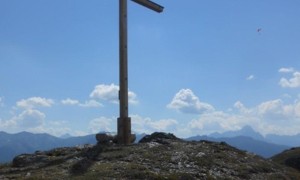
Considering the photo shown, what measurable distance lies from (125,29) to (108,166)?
301 inches

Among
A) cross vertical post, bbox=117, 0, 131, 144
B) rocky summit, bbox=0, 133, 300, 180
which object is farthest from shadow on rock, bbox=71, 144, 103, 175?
cross vertical post, bbox=117, 0, 131, 144

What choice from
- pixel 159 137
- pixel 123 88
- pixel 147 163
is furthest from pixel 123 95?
pixel 147 163

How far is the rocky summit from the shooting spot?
576 inches

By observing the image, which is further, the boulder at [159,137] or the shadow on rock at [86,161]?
the boulder at [159,137]

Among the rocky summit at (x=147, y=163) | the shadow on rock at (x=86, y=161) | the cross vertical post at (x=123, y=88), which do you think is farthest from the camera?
the cross vertical post at (x=123, y=88)

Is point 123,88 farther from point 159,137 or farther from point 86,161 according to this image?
point 86,161

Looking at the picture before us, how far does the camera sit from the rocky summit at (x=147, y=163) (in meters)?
14.6

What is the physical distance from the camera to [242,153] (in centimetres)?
2072

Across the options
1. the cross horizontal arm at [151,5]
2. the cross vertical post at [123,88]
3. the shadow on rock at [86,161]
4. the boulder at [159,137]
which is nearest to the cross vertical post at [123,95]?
the cross vertical post at [123,88]

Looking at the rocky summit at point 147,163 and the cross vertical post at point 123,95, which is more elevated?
the cross vertical post at point 123,95

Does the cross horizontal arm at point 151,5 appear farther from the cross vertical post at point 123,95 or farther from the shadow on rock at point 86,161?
the shadow on rock at point 86,161

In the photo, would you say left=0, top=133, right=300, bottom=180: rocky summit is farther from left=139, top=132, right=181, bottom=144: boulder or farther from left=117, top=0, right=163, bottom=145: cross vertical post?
left=117, top=0, right=163, bottom=145: cross vertical post

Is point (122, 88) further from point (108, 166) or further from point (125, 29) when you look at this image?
point (108, 166)

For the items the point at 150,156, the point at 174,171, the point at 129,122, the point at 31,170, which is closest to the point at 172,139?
the point at 129,122
